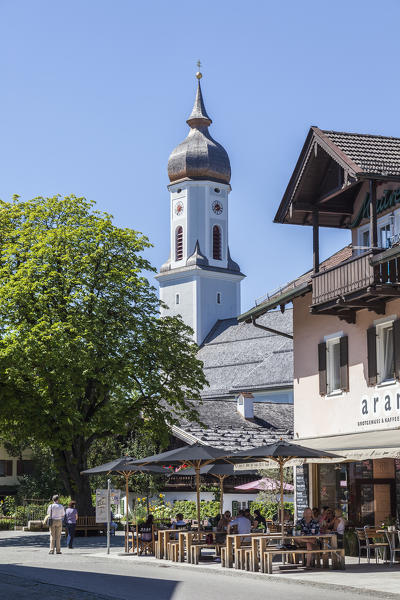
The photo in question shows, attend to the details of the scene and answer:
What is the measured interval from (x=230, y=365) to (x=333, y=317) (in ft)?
191

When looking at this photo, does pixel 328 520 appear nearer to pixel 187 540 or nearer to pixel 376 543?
pixel 376 543

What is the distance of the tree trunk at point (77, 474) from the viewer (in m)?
39.3

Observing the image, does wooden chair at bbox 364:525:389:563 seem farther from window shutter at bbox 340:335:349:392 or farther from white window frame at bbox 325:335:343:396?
white window frame at bbox 325:335:343:396

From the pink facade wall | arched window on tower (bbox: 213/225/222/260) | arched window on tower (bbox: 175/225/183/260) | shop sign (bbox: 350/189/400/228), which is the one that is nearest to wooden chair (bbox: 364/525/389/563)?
the pink facade wall

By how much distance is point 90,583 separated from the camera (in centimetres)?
1944

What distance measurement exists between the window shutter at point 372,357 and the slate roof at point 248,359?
4951 cm

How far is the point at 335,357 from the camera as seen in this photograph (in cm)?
2883

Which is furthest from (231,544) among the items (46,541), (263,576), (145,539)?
(46,541)

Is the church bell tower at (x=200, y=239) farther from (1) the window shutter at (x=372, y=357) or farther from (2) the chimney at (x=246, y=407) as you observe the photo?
(1) the window shutter at (x=372, y=357)

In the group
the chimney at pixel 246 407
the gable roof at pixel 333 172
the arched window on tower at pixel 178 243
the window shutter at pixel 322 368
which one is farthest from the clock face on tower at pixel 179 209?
the window shutter at pixel 322 368

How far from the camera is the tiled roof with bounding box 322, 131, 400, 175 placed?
25125mm

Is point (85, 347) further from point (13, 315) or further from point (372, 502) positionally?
point (372, 502)

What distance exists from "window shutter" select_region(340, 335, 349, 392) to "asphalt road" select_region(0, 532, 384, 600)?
6.80m

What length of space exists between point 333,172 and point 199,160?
2984 inches
